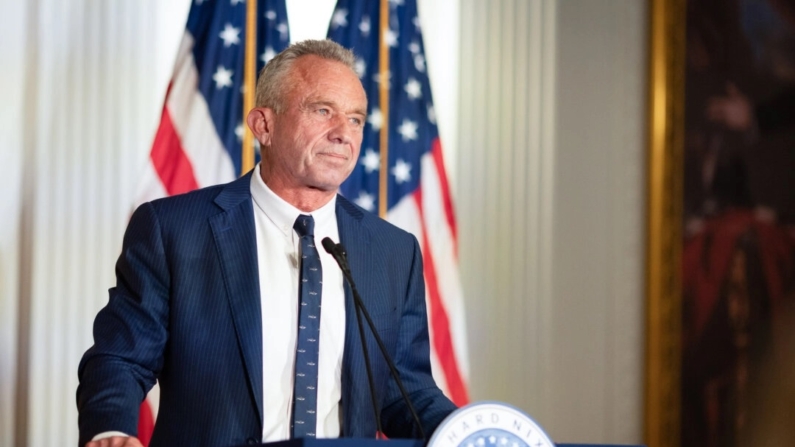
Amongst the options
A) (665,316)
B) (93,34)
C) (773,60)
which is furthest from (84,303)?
(773,60)

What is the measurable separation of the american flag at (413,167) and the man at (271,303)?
2103 millimetres

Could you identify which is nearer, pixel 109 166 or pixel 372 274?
pixel 372 274

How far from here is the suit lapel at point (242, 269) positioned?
100 inches

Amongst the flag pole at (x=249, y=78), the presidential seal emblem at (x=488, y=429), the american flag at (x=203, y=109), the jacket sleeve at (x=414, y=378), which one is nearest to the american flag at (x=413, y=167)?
the flag pole at (x=249, y=78)

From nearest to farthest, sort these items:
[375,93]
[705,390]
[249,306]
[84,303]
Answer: [249,306], [84,303], [375,93], [705,390]

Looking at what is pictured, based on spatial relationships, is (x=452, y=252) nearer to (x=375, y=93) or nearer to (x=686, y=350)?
(x=375, y=93)

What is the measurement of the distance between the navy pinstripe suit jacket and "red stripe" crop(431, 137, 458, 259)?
2391 mm

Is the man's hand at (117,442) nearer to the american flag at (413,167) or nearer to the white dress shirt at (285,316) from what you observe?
the white dress shirt at (285,316)

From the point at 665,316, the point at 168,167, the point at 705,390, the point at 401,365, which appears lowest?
the point at 705,390

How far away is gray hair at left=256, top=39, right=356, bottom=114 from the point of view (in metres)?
2.93

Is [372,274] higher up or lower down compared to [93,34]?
lower down

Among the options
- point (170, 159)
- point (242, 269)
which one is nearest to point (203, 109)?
point (170, 159)

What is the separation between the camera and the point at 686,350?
5789 mm

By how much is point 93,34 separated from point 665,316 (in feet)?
11.4
